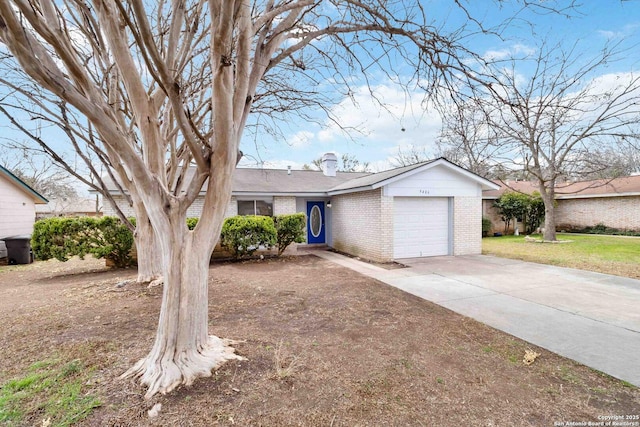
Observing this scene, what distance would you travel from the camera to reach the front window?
12.9m

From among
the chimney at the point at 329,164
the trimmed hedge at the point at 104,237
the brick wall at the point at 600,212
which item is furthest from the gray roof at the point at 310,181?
the brick wall at the point at 600,212

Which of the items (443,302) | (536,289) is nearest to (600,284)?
(536,289)

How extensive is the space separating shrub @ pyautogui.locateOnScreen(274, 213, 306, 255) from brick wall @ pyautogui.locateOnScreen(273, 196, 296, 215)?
6.04 feet

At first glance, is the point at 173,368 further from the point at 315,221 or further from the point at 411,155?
the point at 411,155

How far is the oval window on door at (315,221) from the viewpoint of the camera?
14719 mm

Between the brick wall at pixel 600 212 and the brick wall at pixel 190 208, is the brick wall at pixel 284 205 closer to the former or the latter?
the brick wall at pixel 190 208

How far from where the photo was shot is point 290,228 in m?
10.9

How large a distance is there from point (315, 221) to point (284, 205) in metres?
2.41

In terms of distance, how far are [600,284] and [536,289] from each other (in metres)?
1.64

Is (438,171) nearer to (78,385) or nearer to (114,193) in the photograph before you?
(78,385)

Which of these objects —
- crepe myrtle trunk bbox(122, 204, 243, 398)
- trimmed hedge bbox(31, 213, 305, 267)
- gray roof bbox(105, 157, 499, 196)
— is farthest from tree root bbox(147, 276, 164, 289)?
crepe myrtle trunk bbox(122, 204, 243, 398)

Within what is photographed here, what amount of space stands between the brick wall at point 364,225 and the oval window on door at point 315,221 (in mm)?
1103

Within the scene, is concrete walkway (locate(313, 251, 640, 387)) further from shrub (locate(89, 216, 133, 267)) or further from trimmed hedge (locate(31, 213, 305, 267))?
shrub (locate(89, 216, 133, 267))

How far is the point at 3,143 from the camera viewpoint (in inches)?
265
